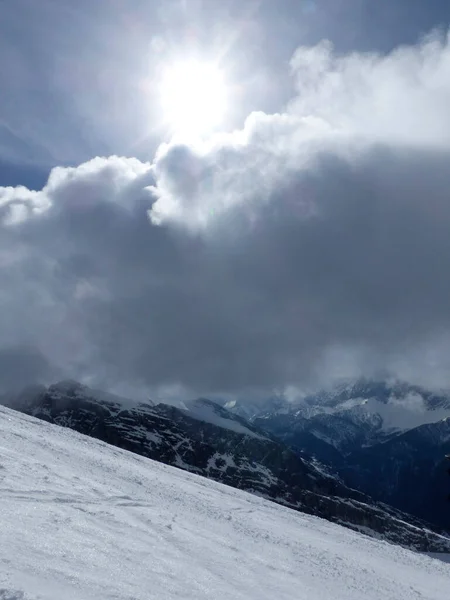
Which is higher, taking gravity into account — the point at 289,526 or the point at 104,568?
the point at 289,526

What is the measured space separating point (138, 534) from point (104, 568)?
4927 millimetres

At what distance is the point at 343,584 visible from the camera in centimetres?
2059

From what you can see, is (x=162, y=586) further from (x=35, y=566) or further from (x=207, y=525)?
(x=207, y=525)

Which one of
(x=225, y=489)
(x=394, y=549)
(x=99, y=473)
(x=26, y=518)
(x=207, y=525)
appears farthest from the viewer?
(x=225, y=489)

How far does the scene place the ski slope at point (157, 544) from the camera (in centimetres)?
1323

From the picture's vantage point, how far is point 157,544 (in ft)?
59.7

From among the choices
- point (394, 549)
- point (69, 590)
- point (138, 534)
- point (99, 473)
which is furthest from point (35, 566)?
point (394, 549)

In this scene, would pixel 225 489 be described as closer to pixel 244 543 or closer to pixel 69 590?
pixel 244 543

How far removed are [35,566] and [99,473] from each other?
17.9 metres

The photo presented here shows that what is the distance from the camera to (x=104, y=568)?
13.9 m

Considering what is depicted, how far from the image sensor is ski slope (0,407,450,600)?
1323 cm

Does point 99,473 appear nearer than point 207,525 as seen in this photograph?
No

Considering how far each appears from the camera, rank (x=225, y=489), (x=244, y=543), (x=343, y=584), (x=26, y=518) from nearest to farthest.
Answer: (x=26, y=518) → (x=343, y=584) → (x=244, y=543) → (x=225, y=489)

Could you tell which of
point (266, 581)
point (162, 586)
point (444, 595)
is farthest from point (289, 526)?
point (162, 586)
